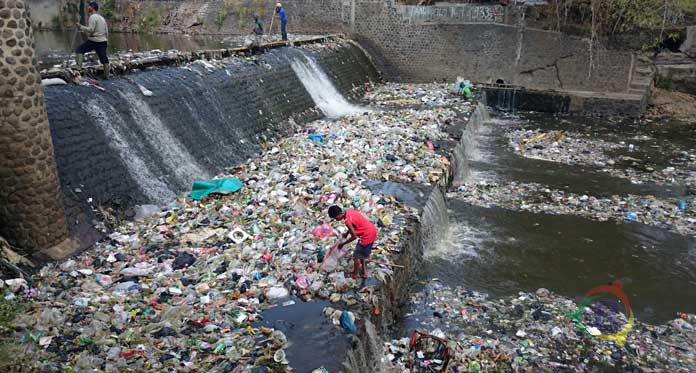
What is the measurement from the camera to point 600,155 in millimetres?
12648

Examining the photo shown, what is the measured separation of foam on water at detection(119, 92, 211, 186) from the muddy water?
14.1ft

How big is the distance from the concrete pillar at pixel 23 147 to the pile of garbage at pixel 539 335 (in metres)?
4.22

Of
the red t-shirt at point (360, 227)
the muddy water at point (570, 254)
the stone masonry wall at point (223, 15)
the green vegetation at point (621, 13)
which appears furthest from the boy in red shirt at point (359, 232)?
the stone masonry wall at point (223, 15)

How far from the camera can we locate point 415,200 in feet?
25.7

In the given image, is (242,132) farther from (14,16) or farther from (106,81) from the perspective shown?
(14,16)

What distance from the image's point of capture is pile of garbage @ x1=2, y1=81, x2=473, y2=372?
4324mm

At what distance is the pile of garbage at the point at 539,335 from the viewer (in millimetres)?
5340

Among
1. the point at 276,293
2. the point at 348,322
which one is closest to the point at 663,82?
the point at 348,322

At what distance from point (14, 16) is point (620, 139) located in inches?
568

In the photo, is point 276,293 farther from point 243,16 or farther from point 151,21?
point 151,21

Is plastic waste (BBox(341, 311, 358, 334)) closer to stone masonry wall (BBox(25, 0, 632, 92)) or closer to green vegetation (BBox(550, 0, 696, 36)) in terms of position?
green vegetation (BBox(550, 0, 696, 36))

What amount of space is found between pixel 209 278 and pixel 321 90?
34.6 feet

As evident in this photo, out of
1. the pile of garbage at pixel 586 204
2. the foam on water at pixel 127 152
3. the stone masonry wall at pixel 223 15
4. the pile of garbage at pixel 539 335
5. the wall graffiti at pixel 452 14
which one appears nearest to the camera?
the pile of garbage at pixel 539 335

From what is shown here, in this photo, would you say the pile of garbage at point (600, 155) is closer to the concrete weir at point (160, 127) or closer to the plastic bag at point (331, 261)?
the concrete weir at point (160, 127)
